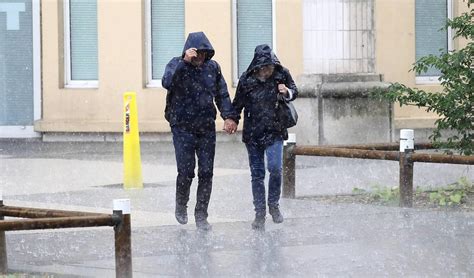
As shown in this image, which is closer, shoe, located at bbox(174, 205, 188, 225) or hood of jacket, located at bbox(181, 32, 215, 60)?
hood of jacket, located at bbox(181, 32, 215, 60)

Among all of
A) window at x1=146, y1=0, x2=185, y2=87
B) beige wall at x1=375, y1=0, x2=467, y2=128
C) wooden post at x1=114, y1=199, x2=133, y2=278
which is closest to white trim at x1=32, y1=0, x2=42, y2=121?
window at x1=146, y1=0, x2=185, y2=87

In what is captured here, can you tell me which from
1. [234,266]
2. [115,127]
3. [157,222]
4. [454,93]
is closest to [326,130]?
[115,127]

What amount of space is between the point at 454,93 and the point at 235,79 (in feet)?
31.1

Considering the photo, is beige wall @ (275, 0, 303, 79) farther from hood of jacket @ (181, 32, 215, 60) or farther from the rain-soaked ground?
hood of jacket @ (181, 32, 215, 60)

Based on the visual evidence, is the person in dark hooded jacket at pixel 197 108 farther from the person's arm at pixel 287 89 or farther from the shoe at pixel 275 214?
the shoe at pixel 275 214

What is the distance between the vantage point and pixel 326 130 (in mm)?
21125

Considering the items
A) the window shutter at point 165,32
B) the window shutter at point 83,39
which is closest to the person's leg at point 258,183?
the window shutter at point 165,32

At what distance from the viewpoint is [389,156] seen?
14156mm

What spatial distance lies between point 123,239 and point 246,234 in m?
3.10

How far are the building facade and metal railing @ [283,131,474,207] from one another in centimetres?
772

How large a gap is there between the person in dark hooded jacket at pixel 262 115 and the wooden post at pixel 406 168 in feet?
6.16

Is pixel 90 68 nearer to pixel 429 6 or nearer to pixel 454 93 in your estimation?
pixel 429 6

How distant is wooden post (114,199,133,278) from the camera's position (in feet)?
30.2

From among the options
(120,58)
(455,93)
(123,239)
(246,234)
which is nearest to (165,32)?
(120,58)
